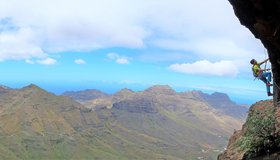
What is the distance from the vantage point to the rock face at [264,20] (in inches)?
859

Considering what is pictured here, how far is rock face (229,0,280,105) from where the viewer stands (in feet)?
71.6

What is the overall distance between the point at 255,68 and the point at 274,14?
305 inches

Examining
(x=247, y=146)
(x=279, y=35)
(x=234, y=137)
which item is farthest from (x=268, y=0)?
(x=234, y=137)

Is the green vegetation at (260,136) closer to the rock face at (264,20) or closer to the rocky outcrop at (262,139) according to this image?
the rocky outcrop at (262,139)

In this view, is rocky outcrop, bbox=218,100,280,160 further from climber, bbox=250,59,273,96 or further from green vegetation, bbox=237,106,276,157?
climber, bbox=250,59,273,96

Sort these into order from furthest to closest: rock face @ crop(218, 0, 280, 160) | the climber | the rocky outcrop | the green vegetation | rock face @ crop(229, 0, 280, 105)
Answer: the climber → the green vegetation → the rocky outcrop → rock face @ crop(218, 0, 280, 160) → rock face @ crop(229, 0, 280, 105)

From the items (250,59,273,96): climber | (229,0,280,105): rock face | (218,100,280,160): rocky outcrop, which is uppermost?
(229,0,280,105): rock face

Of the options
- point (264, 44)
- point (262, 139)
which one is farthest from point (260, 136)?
point (264, 44)

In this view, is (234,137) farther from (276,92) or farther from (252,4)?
(252,4)

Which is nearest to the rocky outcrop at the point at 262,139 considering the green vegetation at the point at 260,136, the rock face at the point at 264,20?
the green vegetation at the point at 260,136

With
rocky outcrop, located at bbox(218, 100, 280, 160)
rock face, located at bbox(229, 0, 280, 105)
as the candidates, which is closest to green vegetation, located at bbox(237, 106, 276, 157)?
rocky outcrop, located at bbox(218, 100, 280, 160)

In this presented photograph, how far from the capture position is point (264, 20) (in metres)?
22.8

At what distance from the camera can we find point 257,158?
23.8 metres

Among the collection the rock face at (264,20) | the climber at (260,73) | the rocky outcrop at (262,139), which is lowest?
the rocky outcrop at (262,139)
